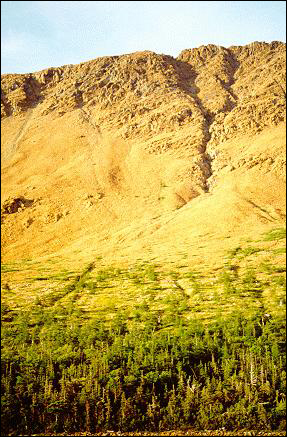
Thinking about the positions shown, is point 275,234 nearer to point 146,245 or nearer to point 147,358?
point 146,245

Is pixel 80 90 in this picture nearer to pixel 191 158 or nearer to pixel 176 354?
pixel 191 158

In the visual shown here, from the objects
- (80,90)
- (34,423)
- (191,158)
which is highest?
(80,90)

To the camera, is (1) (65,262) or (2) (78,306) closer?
(2) (78,306)

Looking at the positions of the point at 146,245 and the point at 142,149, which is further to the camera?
the point at 142,149

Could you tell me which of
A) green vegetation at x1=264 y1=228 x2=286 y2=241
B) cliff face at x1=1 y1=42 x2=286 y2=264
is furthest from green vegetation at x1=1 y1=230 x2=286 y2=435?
cliff face at x1=1 y1=42 x2=286 y2=264

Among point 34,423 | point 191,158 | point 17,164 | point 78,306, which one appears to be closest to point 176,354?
point 34,423

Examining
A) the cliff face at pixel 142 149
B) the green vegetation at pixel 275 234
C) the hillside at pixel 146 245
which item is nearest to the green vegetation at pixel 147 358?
the hillside at pixel 146 245

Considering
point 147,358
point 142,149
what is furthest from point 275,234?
point 142,149
